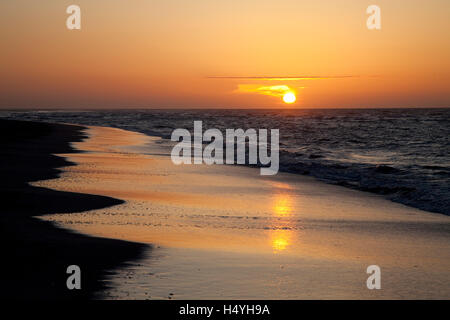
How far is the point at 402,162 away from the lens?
87.9 feet

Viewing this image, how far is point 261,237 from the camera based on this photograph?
30.9 ft

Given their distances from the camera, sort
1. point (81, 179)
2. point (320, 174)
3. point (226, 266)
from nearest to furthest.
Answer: point (226, 266), point (81, 179), point (320, 174)

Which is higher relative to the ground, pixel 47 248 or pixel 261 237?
pixel 47 248

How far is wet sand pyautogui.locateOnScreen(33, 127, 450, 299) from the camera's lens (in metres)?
6.59

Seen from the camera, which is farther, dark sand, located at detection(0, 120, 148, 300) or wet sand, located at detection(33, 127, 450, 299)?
wet sand, located at detection(33, 127, 450, 299)

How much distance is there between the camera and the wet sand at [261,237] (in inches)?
259

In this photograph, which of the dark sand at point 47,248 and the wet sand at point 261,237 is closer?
the dark sand at point 47,248

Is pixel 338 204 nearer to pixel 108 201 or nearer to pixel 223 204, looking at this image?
pixel 223 204

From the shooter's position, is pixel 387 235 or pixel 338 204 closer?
pixel 387 235

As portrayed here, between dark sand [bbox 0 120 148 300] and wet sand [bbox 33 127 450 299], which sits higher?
dark sand [bbox 0 120 148 300]

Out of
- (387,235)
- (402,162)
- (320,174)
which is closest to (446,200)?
(387,235)

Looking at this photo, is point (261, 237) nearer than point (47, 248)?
No

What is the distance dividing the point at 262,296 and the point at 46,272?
270 centimetres

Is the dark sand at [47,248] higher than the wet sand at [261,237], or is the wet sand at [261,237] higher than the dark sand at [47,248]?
the dark sand at [47,248]
